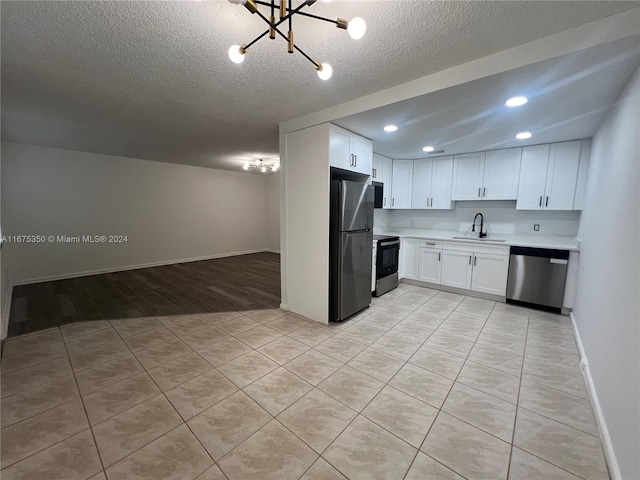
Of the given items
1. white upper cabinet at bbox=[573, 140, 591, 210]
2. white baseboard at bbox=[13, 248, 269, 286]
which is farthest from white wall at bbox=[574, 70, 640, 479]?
white baseboard at bbox=[13, 248, 269, 286]

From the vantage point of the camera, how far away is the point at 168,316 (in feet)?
11.0

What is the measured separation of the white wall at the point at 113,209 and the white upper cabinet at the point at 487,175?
579 centimetres

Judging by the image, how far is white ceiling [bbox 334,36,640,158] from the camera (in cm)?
174

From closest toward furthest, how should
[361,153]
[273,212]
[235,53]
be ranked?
[235,53] → [361,153] → [273,212]

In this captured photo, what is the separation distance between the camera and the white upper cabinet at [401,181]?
16.4ft

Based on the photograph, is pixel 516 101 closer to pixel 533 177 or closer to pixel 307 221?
pixel 533 177

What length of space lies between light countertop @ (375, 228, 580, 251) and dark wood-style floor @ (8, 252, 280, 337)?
109 inches

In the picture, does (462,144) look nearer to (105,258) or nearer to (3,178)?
(105,258)

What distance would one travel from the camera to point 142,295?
415 centimetres

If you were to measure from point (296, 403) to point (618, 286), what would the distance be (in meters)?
2.29

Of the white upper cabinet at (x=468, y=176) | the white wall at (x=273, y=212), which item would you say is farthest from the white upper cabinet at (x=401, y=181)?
the white wall at (x=273, y=212)

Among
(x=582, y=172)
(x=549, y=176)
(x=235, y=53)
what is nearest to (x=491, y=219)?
(x=549, y=176)

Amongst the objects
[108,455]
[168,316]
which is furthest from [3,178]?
[108,455]

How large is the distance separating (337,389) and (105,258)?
5922mm
